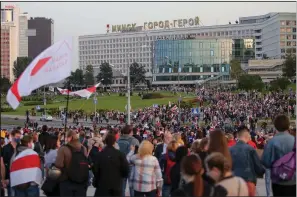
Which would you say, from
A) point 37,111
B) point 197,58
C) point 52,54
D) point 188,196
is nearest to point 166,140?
point 52,54

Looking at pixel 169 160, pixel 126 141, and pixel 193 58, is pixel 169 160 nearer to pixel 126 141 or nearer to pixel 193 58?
pixel 126 141

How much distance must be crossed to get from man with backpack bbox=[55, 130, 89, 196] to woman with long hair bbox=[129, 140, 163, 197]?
92cm

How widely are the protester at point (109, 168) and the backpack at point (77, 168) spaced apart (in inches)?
6.5

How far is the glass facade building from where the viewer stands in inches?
6919

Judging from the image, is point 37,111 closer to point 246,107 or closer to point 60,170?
point 246,107

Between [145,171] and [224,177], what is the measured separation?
13.0 ft

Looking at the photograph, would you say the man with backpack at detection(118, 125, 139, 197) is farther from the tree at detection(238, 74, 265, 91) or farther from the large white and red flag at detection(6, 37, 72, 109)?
the tree at detection(238, 74, 265, 91)

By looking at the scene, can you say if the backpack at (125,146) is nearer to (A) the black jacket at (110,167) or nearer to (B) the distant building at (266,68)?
(A) the black jacket at (110,167)

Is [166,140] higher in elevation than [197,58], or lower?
lower

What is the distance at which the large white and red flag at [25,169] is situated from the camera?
10.2m

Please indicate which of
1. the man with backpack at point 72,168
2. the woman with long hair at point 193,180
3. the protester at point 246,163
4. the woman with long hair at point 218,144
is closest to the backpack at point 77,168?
the man with backpack at point 72,168

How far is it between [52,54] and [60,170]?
2028 mm

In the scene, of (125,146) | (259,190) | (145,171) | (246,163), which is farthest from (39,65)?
(259,190)

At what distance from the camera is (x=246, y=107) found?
64750 mm
